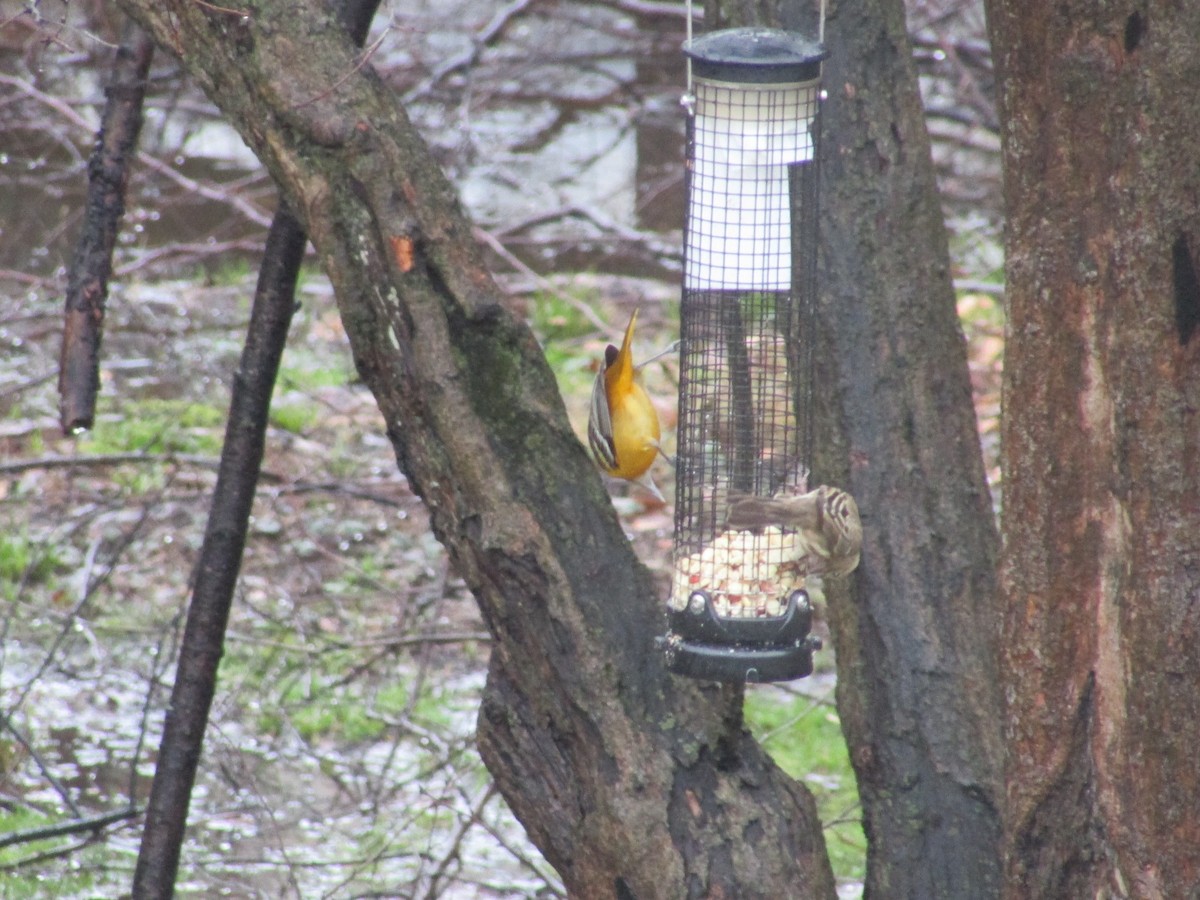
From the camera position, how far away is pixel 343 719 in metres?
5.20

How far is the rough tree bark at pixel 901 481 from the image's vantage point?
2.68 m

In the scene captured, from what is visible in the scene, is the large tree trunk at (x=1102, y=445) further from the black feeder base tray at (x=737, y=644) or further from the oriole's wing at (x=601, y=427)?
the oriole's wing at (x=601, y=427)

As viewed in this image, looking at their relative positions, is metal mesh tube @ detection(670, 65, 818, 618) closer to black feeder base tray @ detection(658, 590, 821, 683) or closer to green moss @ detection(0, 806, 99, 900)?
black feeder base tray @ detection(658, 590, 821, 683)

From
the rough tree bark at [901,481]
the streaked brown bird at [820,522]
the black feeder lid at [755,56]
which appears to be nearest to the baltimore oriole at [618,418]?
the rough tree bark at [901,481]

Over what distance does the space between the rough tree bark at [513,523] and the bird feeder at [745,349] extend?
0.44 feet

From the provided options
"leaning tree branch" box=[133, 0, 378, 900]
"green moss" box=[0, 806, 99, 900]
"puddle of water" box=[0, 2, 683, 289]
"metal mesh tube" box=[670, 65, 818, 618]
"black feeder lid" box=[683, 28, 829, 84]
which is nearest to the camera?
"black feeder lid" box=[683, 28, 829, 84]

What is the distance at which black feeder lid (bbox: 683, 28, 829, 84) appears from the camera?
2.31 m

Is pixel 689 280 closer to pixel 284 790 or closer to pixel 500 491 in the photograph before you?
pixel 500 491

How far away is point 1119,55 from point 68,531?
16.7ft

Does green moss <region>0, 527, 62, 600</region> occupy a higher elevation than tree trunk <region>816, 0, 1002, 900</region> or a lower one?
lower

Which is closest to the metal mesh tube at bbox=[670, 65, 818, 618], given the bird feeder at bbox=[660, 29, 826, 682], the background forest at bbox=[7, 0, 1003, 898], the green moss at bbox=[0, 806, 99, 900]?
the bird feeder at bbox=[660, 29, 826, 682]

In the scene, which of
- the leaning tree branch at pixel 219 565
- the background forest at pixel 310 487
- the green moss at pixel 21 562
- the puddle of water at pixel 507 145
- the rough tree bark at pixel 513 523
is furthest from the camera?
the puddle of water at pixel 507 145

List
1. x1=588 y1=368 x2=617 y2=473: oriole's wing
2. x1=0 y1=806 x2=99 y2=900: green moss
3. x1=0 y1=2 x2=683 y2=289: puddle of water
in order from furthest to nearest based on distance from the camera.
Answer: x1=0 y1=2 x2=683 y2=289: puddle of water, x1=0 y1=806 x2=99 y2=900: green moss, x1=588 y1=368 x2=617 y2=473: oriole's wing

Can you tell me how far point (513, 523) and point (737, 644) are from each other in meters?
0.40
